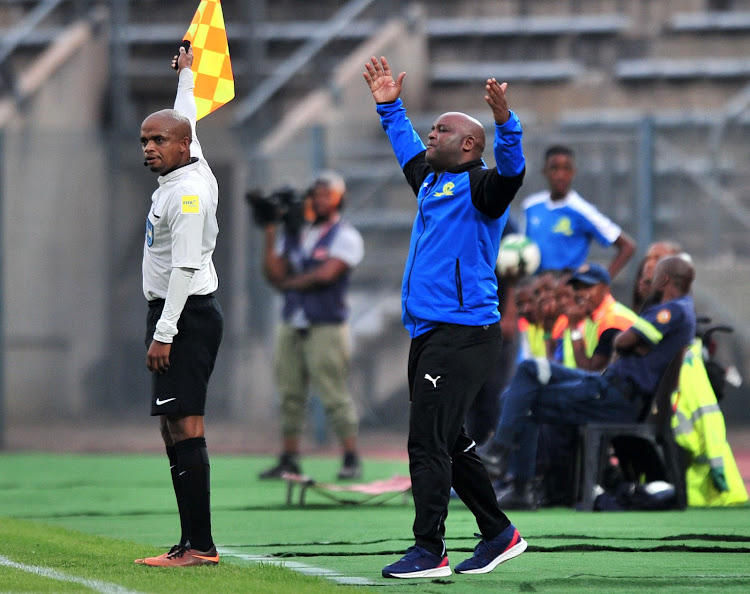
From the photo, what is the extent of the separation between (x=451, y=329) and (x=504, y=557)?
0.93 m

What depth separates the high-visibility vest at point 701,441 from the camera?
28.7 ft

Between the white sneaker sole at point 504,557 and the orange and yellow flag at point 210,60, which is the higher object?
the orange and yellow flag at point 210,60

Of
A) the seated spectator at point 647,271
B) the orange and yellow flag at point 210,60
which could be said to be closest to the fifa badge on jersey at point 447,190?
the orange and yellow flag at point 210,60

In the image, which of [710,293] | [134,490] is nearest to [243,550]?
[134,490]

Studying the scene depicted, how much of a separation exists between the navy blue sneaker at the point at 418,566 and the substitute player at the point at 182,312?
2.41 feet

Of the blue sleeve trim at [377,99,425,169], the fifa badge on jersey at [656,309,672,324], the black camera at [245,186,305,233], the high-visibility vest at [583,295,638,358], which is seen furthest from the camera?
the black camera at [245,186,305,233]

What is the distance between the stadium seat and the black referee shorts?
119 inches

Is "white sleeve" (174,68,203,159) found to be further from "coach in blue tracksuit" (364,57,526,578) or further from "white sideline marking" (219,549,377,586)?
"white sideline marking" (219,549,377,586)

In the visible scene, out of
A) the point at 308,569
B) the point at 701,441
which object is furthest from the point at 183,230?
the point at 701,441

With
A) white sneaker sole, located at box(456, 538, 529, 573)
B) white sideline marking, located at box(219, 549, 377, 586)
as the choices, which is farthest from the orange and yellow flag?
white sneaker sole, located at box(456, 538, 529, 573)

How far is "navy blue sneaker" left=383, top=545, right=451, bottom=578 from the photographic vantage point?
5770 mm

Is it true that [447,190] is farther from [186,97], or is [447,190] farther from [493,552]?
[493,552]

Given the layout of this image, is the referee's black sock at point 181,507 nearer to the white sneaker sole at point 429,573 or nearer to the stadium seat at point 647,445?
the white sneaker sole at point 429,573

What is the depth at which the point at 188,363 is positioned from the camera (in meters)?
5.93
